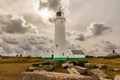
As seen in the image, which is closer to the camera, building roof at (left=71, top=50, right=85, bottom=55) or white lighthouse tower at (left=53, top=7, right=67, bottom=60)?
white lighthouse tower at (left=53, top=7, right=67, bottom=60)

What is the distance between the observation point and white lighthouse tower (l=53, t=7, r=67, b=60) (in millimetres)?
54656

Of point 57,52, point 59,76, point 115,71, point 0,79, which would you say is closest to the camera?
point 59,76

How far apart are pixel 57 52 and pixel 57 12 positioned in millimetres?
10605

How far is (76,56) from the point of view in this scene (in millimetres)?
63469

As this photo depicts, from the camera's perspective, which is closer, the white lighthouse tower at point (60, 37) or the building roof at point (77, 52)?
the white lighthouse tower at point (60, 37)

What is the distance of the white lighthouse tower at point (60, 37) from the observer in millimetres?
54656

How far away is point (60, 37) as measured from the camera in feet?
181

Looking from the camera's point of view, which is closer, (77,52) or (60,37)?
(60,37)

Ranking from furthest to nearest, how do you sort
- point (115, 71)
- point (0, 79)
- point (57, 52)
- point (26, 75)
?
point (57, 52) < point (115, 71) < point (0, 79) < point (26, 75)

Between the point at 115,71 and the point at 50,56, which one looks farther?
the point at 50,56

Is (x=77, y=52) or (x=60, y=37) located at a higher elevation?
(x=60, y=37)

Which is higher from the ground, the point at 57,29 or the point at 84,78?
the point at 57,29

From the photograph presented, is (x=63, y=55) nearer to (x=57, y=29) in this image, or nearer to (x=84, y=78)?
(x=57, y=29)

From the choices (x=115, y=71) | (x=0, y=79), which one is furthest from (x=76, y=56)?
(x=0, y=79)
